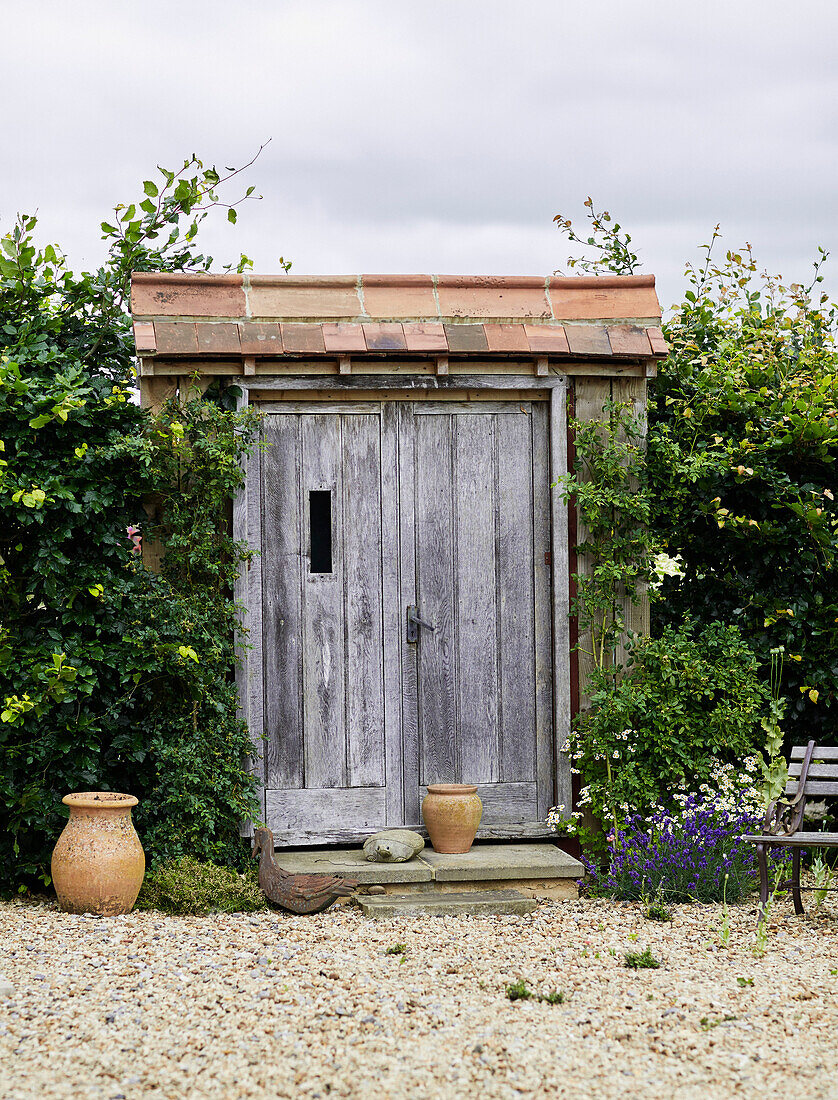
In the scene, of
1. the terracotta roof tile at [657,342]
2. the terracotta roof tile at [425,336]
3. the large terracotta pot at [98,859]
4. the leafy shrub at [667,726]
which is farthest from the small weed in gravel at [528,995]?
the terracotta roof tile at [657,342]

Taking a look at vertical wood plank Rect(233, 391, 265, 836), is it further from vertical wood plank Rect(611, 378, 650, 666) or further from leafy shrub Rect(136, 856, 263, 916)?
vertical wood plank Rect(611, 378, 650, 666)

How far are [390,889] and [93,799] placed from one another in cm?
147

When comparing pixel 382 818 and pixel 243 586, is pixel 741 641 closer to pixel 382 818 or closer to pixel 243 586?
pixel 382 818

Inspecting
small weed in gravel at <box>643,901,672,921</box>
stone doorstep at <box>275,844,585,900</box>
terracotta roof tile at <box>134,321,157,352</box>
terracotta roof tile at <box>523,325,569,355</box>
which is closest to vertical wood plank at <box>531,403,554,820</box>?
terracotta roof tile at <box>523,325,569,355</box>

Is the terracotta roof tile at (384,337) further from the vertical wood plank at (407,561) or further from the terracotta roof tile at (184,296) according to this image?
the terracotta roof tile at (184,296)

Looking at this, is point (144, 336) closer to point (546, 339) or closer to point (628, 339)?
point (546, 339)

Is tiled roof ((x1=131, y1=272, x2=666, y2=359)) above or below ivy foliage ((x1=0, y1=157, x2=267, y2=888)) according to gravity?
above

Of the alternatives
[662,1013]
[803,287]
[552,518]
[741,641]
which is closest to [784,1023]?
[662,1013]

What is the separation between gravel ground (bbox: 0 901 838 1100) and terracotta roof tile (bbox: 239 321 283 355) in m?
2.75

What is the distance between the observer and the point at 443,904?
5.02 m

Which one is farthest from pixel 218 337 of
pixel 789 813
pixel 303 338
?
pixel 789 813

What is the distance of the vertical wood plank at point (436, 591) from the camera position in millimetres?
5789

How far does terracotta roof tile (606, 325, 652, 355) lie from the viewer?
5777 mm

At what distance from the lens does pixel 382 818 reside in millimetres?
5719
